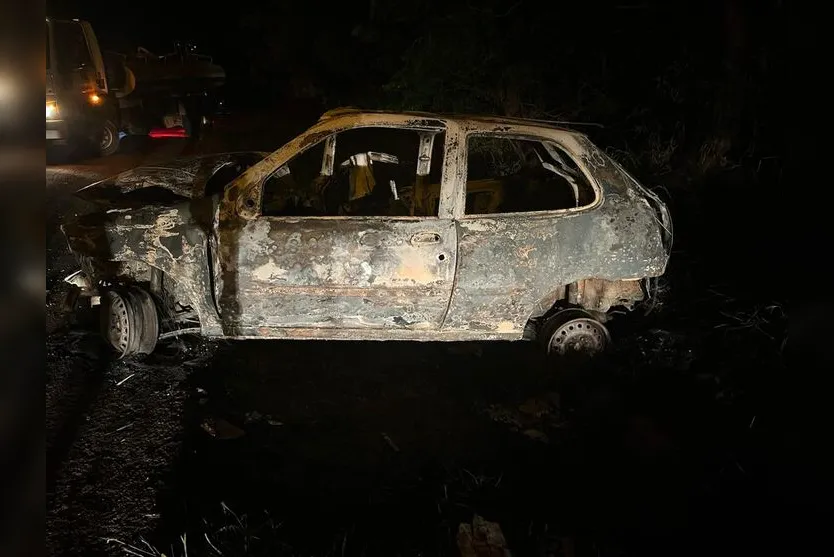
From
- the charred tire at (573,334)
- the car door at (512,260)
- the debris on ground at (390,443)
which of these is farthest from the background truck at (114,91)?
the charred tire at (573,334)

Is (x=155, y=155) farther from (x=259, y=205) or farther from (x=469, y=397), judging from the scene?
(x=469, y=397)

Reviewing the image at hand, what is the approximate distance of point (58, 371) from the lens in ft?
12.9

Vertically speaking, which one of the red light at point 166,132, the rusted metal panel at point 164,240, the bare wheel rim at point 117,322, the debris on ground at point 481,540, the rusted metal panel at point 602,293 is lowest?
the debris on ground at point 481,540

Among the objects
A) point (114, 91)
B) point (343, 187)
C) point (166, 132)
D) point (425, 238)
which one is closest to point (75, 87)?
point (114, 91)

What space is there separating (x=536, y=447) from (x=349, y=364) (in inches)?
57.9

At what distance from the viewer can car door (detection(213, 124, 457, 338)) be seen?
3529 mm

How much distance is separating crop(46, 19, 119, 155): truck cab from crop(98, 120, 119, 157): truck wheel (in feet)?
0.16

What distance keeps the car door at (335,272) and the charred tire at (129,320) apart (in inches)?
26.2

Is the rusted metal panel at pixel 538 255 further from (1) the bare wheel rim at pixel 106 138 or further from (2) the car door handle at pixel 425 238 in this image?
(1) the bare wheel rim at pixel 106 138

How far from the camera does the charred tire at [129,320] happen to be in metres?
3.88

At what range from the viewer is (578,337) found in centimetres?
414

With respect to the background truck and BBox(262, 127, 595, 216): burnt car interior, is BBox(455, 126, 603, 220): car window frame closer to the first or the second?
BBox(262, 127, 595, 216): burnt car interior

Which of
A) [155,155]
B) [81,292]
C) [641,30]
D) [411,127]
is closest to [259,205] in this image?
[411,127]

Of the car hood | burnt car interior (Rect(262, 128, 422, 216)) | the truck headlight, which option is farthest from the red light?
the car hood
